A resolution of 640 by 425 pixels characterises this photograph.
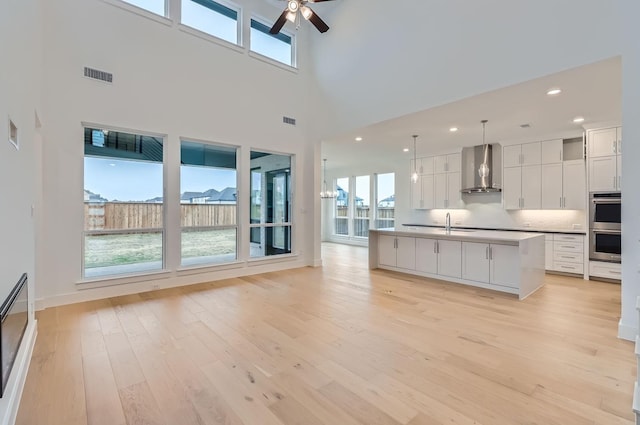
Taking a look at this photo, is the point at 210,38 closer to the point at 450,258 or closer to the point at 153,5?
the point at 153,5

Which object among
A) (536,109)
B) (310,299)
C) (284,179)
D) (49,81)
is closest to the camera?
(49,81)

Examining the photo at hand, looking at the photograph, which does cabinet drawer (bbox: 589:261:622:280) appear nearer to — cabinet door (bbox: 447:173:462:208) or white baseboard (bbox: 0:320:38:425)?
cabinet door (bbox: 447:173:462:208)

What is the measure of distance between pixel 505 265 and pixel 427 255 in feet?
4.24

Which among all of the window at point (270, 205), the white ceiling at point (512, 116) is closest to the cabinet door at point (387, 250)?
the window at point (270, 205)

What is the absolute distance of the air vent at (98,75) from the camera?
14.0 feet

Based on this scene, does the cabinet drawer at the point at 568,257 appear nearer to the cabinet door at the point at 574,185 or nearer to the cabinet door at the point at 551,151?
the cabinet door at the point at 574,185

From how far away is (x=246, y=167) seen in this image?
5934 millimetres

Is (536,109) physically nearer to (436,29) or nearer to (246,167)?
(436,29)

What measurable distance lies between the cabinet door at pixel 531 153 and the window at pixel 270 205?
201 inches

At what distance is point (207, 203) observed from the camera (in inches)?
219

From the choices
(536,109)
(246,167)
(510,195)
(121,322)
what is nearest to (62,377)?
(121,322)

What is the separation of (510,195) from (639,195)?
3983 millimetres

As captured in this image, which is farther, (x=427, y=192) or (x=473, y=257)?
(x=427, y=192)

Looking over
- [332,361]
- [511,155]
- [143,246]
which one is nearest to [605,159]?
[511,155]
